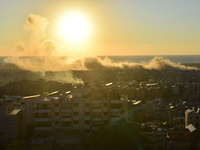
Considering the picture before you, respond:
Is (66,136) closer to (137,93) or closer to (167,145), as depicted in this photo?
(167,145)

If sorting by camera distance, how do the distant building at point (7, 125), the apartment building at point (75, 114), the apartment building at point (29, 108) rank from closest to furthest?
the distant building at point (7, 125) < the apartment building at point (75, 114) < the apartment building at point (29, 108)

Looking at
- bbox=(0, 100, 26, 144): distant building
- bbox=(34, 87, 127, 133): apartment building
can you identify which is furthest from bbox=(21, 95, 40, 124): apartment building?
bbox=(34, 87, 127, 133): apartment building

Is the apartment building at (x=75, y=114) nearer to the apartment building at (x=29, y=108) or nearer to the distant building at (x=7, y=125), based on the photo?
the distant building at (x=7, y=125)

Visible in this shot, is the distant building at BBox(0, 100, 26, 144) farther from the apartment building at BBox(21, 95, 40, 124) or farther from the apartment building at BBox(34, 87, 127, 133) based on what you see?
the apartment building at BBox(21, 95, 40, 124)

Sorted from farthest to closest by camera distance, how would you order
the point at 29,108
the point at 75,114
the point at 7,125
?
the point at 29,108 < the point at 75,114 < the point at 7,125

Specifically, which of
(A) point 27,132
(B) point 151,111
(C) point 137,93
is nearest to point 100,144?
(A) point 27,132

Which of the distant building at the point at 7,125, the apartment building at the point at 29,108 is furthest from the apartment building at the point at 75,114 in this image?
the apartment building at the point at 29,108

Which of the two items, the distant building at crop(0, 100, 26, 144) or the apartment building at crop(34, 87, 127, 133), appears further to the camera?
the apartment building at crop(34, 87, 127, 133)

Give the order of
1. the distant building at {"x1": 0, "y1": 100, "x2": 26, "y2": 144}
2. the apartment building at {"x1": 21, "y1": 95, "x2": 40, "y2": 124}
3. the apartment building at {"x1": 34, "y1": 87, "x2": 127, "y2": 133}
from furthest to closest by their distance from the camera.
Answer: the apartment building at {"x1": 21, "y1": 95, "x2": 40, "y2": 124}
the apartment building at {"x1": 34, "y1": 87, "x2": 127, "y2": 133}
the distant building at {"x1": 0, "y1": 100, "x2": 26, "y2": 144}

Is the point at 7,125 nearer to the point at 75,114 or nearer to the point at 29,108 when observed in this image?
the point at 75,114

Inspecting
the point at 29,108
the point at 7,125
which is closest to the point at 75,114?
the point at 7,125

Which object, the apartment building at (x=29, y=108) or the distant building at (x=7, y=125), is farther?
the apartment building at (x=29, y=108)

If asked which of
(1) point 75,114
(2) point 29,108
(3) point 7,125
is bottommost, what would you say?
(3) point 7,125
